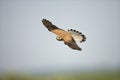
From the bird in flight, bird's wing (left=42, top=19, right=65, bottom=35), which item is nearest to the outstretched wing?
the bird in flight

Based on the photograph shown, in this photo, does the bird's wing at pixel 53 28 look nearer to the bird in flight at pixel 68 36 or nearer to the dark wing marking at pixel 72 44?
the bird in flight at pixel 68 36

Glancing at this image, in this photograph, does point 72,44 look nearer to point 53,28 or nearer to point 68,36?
point 68,36

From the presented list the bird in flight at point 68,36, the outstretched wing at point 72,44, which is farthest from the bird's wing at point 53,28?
the outstretched wing at point 72,44

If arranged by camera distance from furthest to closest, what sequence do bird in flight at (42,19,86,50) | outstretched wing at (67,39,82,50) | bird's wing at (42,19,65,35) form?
bird's wing at (42,19,65,35) → bird in flight at (42,19,86,50) → outstretched wing at (67,39,82,50)

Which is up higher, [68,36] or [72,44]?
[68,36]

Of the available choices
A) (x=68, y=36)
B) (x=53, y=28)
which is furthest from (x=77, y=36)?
(x=53, y=28)

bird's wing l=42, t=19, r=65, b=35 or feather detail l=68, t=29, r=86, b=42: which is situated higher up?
bird's wing l=42, t=19, r=65, b=35

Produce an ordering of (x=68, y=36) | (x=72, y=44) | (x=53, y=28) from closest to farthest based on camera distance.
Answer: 1. (x=72, y=44)
2. (x=68, y=36)
3. (x=53, y=28)

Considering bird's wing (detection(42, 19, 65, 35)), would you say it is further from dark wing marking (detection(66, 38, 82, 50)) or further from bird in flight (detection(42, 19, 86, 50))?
dark wing marking (detection(66, 38, 82, 50))
